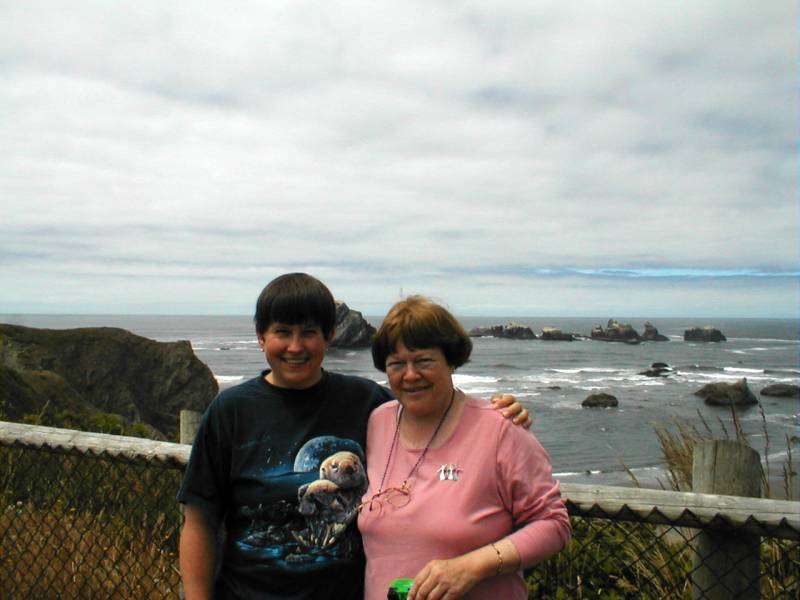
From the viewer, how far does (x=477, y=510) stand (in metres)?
2.16

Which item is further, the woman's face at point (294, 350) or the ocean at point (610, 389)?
the ocean at point (610, 389)

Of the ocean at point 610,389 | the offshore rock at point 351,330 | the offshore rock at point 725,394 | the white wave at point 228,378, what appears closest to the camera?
the ocean at point 610,389

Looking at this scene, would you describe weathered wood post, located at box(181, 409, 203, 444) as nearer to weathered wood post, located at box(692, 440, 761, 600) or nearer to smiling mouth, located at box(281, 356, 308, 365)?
smiling mouth, located at box(281, 356, 308, 365)

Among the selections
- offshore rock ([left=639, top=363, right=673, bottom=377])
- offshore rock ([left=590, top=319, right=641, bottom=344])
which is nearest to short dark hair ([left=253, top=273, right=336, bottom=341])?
offshore rock ([left=639, top=363, right=673, bottom=377])

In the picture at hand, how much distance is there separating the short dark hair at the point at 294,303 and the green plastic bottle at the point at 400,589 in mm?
834

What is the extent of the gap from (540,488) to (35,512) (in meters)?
4.55

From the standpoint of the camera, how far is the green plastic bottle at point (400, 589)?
84.7 inches

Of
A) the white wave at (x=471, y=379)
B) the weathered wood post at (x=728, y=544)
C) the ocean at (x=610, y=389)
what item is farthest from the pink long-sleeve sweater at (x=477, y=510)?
the white wave at (x=471, y=379)

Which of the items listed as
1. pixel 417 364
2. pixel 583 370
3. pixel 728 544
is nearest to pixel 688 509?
pixel 728 544

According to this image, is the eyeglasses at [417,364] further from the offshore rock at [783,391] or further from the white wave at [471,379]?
the offshore rock at [783,391]

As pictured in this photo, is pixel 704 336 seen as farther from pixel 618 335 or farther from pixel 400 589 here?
pixel 400 589

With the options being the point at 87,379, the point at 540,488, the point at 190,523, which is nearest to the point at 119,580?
the point at 190,523

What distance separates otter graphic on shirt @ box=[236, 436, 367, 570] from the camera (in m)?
2.40

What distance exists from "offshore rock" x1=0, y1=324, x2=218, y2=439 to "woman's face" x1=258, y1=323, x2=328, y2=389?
932cm
